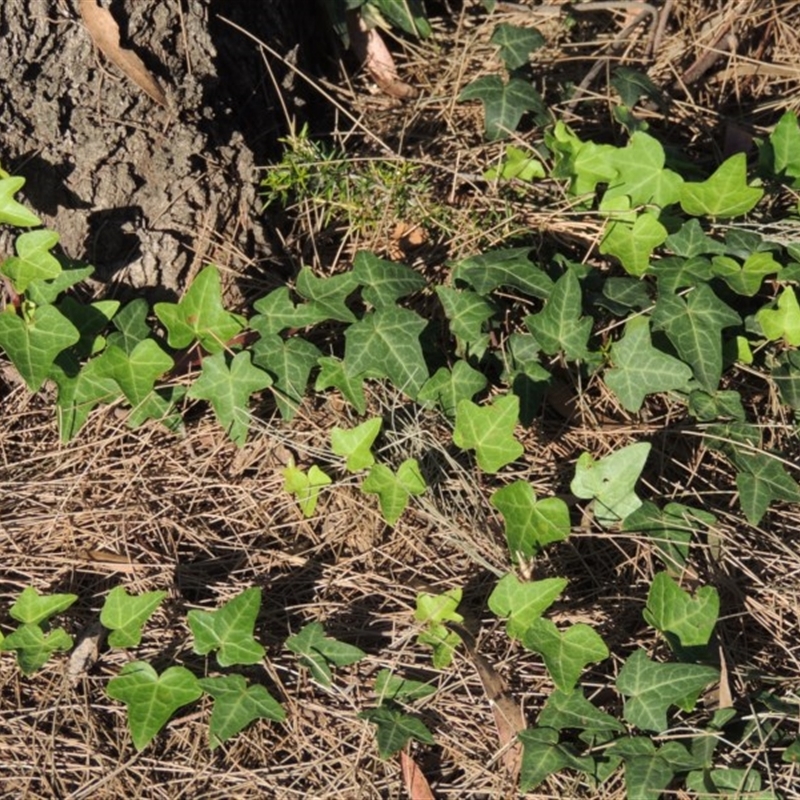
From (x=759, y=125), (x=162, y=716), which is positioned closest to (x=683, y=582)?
(x=162, y=716)

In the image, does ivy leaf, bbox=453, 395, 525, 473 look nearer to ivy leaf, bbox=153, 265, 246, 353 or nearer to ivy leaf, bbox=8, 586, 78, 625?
ivy leaf, bbox=153, 265, 246, 353

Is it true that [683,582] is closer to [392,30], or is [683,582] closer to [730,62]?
[730,62]

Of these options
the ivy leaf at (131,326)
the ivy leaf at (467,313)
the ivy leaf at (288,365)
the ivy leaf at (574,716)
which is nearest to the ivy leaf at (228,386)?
the ivy leaf at (288,365)

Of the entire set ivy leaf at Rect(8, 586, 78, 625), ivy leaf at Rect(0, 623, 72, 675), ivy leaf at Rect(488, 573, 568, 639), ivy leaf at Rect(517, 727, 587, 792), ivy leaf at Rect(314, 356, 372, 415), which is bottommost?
ivy leaf at Rect(517, 727, 587, 792)

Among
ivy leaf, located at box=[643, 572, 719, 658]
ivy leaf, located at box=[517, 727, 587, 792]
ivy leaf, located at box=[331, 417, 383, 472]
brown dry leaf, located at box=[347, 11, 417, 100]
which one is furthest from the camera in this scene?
brown dry leaf, located at box=[347, 11, 417, 100]

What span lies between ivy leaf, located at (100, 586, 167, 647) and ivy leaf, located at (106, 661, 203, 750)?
0.21 feet

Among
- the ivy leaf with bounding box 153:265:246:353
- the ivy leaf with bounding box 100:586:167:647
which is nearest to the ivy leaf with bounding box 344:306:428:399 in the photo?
the ivy leaf with bounding box 153:265:246:353

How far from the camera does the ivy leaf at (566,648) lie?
1909 mm

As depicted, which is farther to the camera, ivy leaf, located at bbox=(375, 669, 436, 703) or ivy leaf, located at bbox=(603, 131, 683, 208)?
ivy leaf, located at bbox=(603, 131, 683, 208)

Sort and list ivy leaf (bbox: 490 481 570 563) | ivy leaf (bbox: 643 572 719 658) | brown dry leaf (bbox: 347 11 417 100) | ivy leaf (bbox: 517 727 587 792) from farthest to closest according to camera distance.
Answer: brown dry leaf (bbox: 347 11 417 100), ivy leaf (bbox: 490 481 570 563), ivy leaf (bbox: 643 572 719 658), ivy leaf (bbox: 517 727 587 792)

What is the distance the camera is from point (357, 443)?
7.16 feet

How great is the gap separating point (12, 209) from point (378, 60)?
109cm

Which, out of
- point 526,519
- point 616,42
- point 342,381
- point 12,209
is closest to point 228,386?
point 342,381

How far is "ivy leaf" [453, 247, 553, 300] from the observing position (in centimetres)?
228
